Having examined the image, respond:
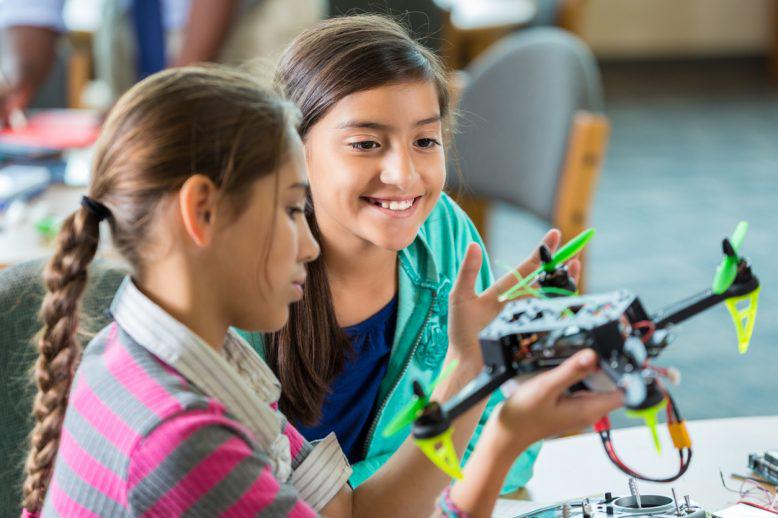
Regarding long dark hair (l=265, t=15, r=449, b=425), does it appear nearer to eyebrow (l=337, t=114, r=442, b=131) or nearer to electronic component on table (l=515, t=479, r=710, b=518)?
A: eyebrow (l=337, t=114, r=442, b=131)

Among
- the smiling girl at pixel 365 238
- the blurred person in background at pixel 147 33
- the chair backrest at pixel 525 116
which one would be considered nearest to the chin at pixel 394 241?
the smiling girl at pixel 365 238

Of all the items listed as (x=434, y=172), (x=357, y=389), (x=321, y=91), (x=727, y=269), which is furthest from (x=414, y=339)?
(x=727, y=269)

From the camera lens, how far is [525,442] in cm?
95

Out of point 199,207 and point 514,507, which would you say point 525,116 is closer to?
point 514,507

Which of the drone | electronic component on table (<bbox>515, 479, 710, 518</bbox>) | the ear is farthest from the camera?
electronic component on table (<bbox>515, 479, 710, 518</bbox>)

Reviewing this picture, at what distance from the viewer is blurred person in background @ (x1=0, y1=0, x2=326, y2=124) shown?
9.27 ft

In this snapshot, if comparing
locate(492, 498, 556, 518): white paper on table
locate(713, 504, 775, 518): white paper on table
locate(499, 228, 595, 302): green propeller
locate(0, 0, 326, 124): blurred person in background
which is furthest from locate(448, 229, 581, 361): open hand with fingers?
locate(0, 0, 326, 124): blurred person in background

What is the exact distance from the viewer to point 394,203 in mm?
1375

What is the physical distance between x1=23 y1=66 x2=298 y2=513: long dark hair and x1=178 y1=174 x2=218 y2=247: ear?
0.01m

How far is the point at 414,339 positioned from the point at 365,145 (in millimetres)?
273

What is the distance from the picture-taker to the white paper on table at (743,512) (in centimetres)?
115

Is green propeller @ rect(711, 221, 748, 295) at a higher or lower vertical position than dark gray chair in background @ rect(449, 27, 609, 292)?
higher

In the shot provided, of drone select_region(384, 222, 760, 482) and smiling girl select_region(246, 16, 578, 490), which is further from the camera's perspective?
smiling girl select_region(246, 16, 578, 490)

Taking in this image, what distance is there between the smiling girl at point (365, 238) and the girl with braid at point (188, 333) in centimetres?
28
